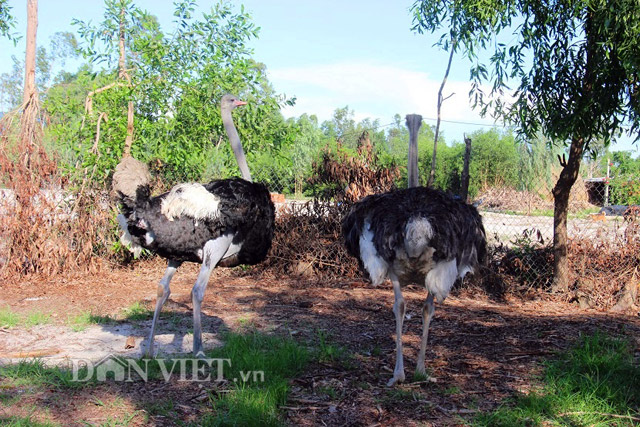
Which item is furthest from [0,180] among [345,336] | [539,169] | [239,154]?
[539,169]

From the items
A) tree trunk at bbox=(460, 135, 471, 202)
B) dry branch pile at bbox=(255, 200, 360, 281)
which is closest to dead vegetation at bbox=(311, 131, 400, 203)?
dry branch pile at bbox=(255, 200, 360, 281)

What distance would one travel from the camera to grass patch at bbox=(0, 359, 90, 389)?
3.51m

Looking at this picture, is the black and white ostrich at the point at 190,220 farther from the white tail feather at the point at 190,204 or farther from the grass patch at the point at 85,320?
the grass patch at the point at 85,320

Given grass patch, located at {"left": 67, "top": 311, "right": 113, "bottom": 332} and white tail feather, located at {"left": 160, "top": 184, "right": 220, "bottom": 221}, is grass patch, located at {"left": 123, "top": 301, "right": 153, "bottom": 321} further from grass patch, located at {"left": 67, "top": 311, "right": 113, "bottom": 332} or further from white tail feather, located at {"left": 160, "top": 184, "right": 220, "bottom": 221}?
white tail feather, located at {"left": 160, "top": 184, "right": 220, "bottom": 221}

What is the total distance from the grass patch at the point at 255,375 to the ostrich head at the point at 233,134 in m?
1.38

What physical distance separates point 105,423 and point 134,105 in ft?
18.1

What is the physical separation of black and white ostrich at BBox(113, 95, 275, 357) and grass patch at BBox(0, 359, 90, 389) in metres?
0.59

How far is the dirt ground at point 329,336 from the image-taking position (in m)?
3.22

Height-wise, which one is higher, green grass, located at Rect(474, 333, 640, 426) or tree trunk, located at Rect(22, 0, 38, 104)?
tree trunk, located at Rect(22, 0, 38, 104)

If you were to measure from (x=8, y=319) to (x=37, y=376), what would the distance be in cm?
175

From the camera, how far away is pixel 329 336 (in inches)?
187

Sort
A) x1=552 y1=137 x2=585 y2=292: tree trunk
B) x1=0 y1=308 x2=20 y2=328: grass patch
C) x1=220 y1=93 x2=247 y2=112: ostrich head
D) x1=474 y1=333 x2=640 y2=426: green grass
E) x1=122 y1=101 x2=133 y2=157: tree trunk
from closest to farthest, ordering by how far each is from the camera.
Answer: x1=474 y1=333 x2=640 y2=426: green grass, x1=0 y1=308 x2=20 y2=328: grass patch, x1=220 y1=93 x2=247 y2=112: ostrich head, x1=552 y1=137 x2=585 y2=292: tree trunk, x1=122 y1=101 x2=133 y2=157: tree trunk

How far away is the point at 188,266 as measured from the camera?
797cm

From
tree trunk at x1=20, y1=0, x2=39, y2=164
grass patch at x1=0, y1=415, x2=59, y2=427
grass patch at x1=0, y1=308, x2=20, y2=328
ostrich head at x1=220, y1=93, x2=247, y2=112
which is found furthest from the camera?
tree trunk at x1=20, y1=0, x2=39, y2=164
